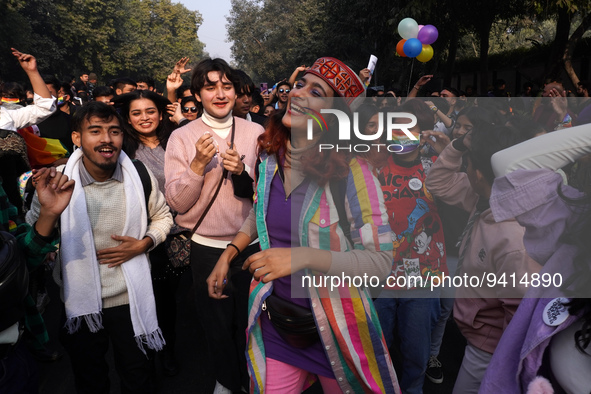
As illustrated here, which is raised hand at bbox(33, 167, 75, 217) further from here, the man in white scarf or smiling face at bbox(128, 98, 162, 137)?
smiling face at bbox(128, 98, 162, 137)

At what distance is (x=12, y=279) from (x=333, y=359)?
1.31m

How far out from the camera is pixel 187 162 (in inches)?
112

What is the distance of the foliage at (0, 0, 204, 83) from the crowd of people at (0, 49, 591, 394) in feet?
91.1

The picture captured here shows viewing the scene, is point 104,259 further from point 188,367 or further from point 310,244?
point 188,367

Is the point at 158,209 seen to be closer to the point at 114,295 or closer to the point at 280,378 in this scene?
the point at 114,295

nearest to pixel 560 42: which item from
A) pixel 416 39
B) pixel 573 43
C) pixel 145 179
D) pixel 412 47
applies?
pixel 573 43

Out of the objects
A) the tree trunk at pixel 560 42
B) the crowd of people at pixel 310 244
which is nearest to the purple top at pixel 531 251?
the crowd of people at pixel 310 244

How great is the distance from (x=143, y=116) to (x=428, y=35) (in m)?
7.66

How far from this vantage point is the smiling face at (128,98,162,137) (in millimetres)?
3619

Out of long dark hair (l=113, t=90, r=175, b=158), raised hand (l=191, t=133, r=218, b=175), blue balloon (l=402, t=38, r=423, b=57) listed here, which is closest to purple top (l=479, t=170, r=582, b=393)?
raised hand (l=191, t=133, r=218, b=175)

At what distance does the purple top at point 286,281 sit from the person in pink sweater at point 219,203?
0.65 metres

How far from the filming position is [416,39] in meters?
9.57

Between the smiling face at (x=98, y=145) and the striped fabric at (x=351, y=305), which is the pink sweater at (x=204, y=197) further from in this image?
the striped fabric at (x=351, y=305)

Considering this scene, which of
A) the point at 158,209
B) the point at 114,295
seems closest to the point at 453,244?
the point at 158,209
